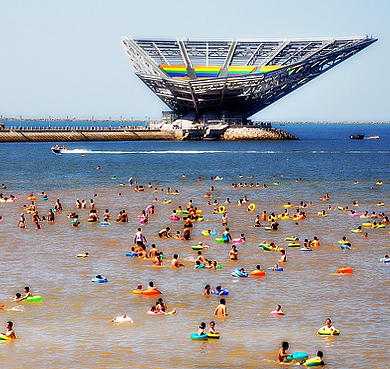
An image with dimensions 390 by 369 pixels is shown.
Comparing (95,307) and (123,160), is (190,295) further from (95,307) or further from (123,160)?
(123,160)

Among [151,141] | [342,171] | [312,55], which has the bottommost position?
[342,171]

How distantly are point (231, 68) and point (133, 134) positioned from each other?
2798cm

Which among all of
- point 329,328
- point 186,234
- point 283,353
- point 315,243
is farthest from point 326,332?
point 186,234

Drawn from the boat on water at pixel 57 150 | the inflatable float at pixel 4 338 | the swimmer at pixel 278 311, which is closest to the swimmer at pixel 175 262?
the swimmer at pixel 278 311

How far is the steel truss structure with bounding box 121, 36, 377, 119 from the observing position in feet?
470

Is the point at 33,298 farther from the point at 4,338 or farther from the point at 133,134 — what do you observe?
the point at 133,134

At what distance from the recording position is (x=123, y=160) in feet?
378

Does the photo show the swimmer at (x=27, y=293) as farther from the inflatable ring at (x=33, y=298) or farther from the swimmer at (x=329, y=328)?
Result: the swimmer at (x=329, y=328)

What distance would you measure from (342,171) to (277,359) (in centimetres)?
7799

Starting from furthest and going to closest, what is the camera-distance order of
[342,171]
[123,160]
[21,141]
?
[21,141] → [123,160] → [342,171]

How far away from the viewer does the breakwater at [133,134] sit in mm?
164125

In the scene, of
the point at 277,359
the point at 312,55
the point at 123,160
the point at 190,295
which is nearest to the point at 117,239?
the point at 190,295

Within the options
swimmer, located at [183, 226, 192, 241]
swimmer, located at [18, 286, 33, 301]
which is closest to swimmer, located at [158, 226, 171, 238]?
swimmer, located at [183, 226, 192, 241]

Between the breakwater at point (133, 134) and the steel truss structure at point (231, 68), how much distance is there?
443 centimetres
